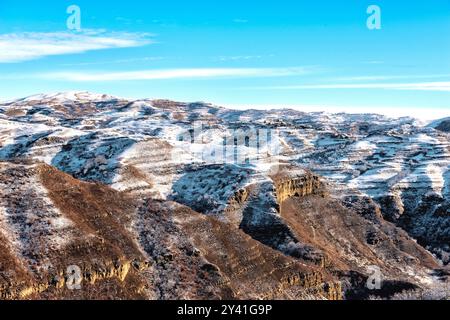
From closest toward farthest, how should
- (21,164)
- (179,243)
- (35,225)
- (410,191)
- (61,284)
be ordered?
1. (61,284)
2. (35,225)
3. (179,243)
4. (21,164)
5. (410,191)

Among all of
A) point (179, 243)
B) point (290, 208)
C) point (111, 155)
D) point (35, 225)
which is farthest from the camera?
point (111, 155)

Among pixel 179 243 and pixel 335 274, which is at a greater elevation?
pixel 179 243

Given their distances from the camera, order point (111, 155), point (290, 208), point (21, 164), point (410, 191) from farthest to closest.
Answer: point (410, 191)
point (111, 155)
point (290, 208)
point (21, 164)

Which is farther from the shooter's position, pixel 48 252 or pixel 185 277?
pixel 185 277

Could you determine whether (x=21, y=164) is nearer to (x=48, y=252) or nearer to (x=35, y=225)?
(x=35, y=225)
